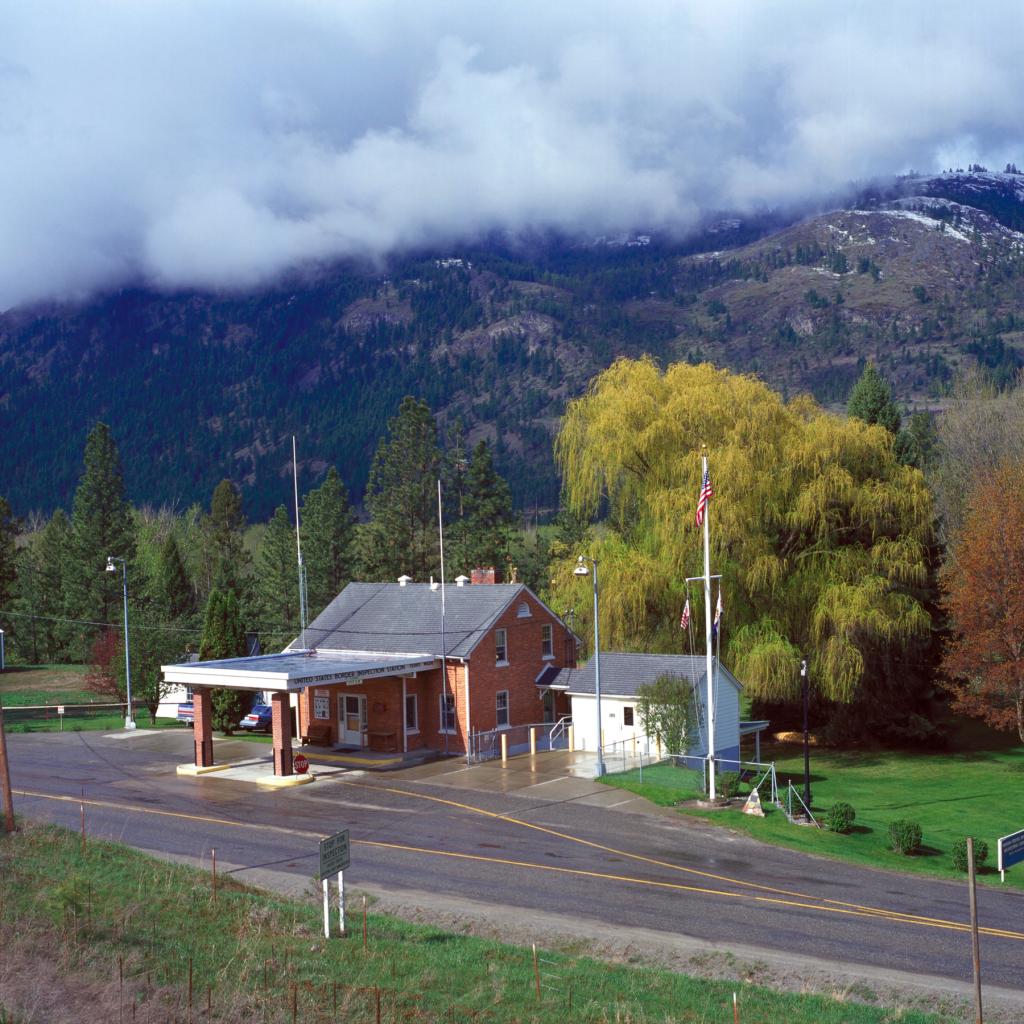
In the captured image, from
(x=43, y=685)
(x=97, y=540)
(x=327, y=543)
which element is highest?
(x=97, y=540)

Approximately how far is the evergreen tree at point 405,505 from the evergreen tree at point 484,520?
8.40ft

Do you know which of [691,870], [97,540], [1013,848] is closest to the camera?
[1013,848]

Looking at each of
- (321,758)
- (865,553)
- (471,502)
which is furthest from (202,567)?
(865,553)

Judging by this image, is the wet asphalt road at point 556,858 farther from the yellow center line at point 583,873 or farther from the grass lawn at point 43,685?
the grass lawn at point 43,685

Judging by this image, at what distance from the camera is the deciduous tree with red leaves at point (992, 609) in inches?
1807

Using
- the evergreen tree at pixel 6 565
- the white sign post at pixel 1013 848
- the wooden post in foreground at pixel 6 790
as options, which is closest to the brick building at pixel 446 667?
the wooden post in foreground at pixel 6 790

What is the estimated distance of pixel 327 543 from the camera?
3516 inches

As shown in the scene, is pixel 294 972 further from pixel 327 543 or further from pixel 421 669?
pixel 327 543

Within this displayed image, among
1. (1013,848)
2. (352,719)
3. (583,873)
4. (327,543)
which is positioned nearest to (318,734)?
(352,719)

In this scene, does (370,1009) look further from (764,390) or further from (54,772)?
(764,390)

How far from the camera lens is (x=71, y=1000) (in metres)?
15.4

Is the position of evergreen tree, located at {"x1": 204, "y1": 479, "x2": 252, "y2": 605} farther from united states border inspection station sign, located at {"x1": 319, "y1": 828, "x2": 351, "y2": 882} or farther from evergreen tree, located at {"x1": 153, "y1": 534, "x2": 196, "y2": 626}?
united states border inspection station sign, located at {"x1": 319, "y1": 828, "x2": 351, "y2": 882}

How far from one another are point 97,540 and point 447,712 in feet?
175

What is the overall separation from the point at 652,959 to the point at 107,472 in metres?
78.2
